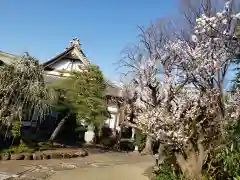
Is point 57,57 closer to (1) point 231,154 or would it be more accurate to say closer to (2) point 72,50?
(2) point 72,50

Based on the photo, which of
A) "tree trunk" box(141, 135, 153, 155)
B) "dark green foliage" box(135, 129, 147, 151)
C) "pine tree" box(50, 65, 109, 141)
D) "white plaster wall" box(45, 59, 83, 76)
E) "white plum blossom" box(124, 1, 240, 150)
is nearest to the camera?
"white plum blossom" box(124, 1, 240, 150)

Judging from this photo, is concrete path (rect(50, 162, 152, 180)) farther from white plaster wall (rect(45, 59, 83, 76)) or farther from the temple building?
white plaster wall (rect(45, 59, 83, 76))

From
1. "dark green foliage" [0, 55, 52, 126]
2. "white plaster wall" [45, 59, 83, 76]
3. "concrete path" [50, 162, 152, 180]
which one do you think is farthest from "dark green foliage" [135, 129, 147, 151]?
"dark green foliage" [0, 55, 52, 126]

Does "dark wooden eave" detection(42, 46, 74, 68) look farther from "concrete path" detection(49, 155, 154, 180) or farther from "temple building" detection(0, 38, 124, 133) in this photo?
"concrete path" detection(49, 155, 154, 180)

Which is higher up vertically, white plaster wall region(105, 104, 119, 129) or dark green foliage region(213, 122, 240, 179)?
white plaster wall region(105, 104, 119, 129)

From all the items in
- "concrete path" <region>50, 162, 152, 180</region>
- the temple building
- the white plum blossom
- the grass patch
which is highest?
the temple building

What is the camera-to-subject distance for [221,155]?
9320 mm

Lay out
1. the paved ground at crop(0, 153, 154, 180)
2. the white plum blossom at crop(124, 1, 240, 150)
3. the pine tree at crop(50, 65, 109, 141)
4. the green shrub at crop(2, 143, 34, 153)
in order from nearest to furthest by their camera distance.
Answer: the white plum blossom at crop(124, 1, 240, 150)
the paved ground at crop(0, 153, 154, 180)
the green shrub at crop(2, 143, 34, 153)
the pine tree at crop(50, 65, 109, 141)

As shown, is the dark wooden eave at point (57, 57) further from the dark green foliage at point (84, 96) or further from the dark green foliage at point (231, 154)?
the dark green foliage at point (231, 154)

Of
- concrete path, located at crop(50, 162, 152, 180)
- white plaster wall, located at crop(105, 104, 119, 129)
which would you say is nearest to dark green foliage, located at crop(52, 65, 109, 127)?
white plaster wall, located at crop(105, 104, 119, 129)

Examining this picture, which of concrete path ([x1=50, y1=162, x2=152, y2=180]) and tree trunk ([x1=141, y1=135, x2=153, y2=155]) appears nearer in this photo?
concrete path ([x1=50, y1=162, x2=152, y2=180])

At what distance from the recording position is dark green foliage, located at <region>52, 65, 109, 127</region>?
19453mm

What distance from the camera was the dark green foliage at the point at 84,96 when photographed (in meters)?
19.5

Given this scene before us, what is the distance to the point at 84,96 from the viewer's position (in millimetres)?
19922
